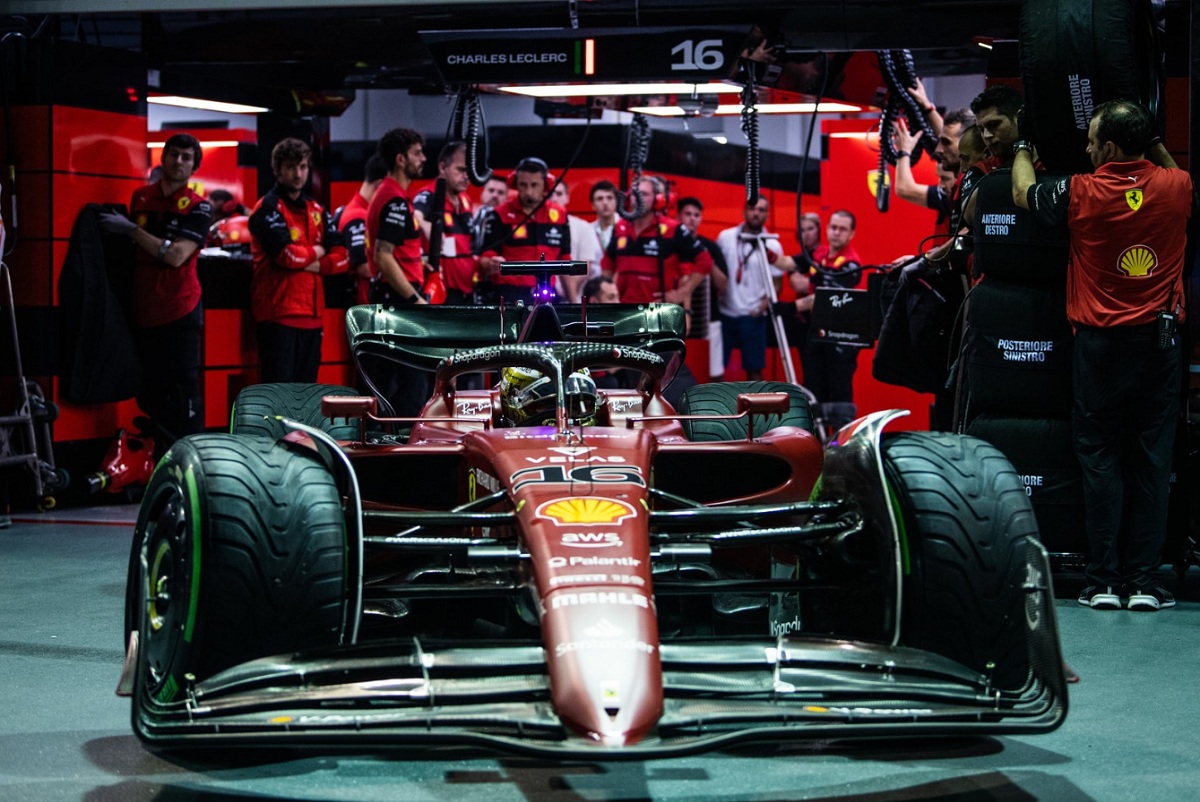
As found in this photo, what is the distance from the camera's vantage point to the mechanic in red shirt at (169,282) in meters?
8.82

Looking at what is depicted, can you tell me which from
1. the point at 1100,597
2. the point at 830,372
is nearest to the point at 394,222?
the point at 830,372

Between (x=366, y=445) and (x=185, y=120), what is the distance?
1825cm

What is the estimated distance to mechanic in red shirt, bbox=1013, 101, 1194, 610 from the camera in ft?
18.4

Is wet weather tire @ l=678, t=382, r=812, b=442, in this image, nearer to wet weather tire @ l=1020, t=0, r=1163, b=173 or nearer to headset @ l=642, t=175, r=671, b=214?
wet weather tire @ l=1020, t=0, r=1163, b=173

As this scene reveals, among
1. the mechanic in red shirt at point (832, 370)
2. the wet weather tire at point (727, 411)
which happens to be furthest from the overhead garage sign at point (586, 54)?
the mechanic in red shirt at point (832, 370)

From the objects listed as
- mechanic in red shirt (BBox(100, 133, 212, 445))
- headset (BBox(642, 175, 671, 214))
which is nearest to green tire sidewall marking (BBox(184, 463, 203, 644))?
mechanic in red shirt (BBox(100, 133, 212, 445))

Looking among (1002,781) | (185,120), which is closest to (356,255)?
(1002,781)

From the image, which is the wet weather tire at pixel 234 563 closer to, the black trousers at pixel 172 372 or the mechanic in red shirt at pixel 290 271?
the black trousers at pixel 172 372

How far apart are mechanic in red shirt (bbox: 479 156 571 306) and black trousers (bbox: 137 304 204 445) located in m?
2.08

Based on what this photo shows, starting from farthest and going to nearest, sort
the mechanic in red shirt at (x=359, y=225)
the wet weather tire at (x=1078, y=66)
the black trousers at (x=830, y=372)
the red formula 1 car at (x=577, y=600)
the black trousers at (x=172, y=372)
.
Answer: the black trousers at (x=830, y=372) → the mechanic in red shirt at (x=359, y=225) → the black trousers at (x=172, y=372) → the wet weather tire at (x=1078, y=66) → the red formula 1 car at (x=577, y=600)

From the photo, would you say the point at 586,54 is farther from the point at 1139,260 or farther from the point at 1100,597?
the point at 1100,597

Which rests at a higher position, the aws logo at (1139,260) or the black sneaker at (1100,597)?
the aws logo at (1139,260)

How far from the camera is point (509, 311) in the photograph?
249 inches

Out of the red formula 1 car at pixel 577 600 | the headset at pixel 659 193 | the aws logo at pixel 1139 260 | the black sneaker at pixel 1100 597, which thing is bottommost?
the black sneaker at pixel 1100 597
